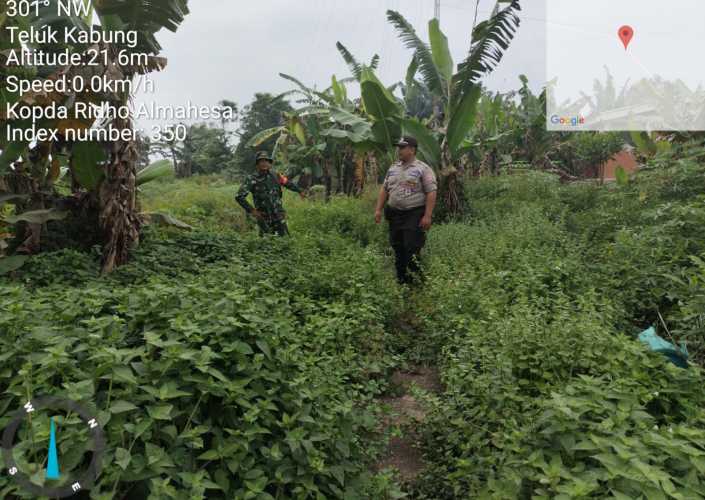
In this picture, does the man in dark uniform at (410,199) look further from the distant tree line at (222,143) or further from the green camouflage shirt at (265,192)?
the distant tree line at (222,143)

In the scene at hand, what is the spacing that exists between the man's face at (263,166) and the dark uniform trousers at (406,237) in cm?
194

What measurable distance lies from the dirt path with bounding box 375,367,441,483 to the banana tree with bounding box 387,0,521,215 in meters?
6.25

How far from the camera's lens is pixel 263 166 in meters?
7.24

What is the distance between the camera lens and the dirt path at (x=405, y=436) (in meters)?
2.86

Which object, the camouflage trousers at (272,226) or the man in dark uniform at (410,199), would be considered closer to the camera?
the man in dark uniform at (410,199)

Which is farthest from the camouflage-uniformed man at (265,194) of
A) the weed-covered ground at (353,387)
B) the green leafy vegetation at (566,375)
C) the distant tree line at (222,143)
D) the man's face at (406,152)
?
the distant tree line at (222,143)

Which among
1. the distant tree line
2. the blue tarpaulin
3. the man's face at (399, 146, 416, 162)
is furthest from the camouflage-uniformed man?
the distant tree line

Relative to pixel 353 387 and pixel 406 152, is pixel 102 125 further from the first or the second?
pixel 353 387

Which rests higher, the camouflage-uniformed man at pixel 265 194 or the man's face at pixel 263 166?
the man's face at pixel 263 166

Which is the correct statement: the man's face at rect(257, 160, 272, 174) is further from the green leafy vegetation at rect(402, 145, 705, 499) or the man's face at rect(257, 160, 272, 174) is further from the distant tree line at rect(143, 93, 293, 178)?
the distant tree line at rect(143, 93, 293, 178)

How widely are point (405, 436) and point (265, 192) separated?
4.78m

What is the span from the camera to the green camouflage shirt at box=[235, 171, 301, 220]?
723 cm

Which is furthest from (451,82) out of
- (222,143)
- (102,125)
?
(222,143)

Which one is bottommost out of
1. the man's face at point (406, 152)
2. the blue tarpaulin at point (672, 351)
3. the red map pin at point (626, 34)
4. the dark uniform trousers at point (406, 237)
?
the blue tarpaulin at point (672, 351)
